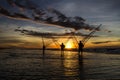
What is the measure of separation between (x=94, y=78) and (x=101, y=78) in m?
0.70

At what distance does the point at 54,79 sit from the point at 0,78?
5.28 metres

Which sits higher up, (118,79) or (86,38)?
(86,38)

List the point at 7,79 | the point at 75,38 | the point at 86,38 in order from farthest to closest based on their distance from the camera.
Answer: the point at 75,38 → the point at 86,38 → the point at 7,79

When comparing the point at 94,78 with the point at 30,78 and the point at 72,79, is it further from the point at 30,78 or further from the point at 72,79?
the point at 30,78

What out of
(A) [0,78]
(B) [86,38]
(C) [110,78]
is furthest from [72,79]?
(B) [86,38]

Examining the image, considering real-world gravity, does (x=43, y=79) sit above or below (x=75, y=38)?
below

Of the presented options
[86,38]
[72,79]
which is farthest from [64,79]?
[86,38]

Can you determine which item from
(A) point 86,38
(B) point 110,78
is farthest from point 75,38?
(B) point 110,78

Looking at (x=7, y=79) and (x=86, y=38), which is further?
(x=86, y=38)

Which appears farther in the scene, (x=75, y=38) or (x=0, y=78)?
(x=75, y=38)

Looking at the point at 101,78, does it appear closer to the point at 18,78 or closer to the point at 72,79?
the point at 72,79

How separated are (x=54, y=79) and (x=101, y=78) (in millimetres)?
4716

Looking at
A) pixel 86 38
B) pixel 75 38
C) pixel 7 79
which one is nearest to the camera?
pixel 7 79

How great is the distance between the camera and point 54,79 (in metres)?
21.1
